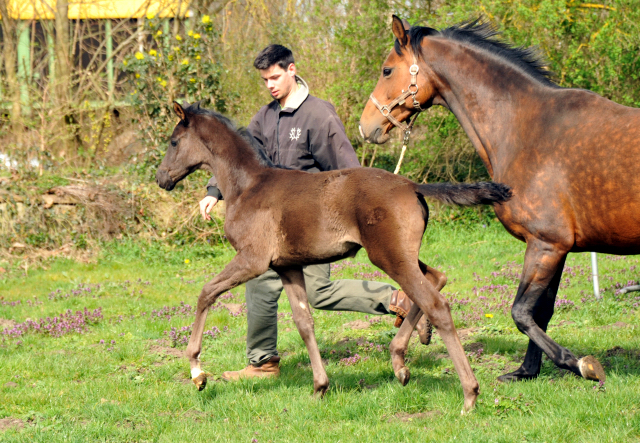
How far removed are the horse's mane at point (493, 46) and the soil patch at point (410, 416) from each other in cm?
241

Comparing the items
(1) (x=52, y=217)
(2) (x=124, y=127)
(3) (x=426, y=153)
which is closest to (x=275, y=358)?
(1) (x=52, y=217)

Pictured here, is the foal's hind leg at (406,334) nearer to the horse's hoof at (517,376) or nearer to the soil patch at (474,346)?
the horse's hoof at (517,376)

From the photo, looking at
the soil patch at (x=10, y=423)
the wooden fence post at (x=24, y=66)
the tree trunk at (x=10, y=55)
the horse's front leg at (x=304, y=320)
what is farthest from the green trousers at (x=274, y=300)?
the tree trunk at (x=10, y=55)

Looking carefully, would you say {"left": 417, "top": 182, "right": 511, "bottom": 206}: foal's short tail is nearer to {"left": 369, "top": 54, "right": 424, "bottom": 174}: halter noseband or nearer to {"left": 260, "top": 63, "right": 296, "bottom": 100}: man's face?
{"left": 369, "top": 54, "right": 424, "bottom": 174}: halter noseband

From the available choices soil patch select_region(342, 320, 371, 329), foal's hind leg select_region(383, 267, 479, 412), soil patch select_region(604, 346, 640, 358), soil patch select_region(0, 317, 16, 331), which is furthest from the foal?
soil patch select_region(0, 317, 16, 331)

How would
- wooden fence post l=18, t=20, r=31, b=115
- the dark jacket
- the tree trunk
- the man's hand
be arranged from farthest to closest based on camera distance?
the tree trunk < wooden fence post l=18, t=20, r=31, b=115 < the dark jacket < the man's hand

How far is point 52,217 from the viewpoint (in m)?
10.7

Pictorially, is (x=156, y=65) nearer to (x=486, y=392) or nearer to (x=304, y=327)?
(x=304, y=327)

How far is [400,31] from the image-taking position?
4828 millimetres

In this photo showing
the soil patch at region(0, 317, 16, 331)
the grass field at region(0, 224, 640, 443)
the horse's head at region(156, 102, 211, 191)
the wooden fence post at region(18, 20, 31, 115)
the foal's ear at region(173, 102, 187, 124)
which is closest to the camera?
the grass field at region(0, 224, 640, 443)

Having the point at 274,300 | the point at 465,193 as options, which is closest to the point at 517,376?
the point at 465,193

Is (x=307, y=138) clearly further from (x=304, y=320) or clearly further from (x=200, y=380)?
(x=200, y=380)

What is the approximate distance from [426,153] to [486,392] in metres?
8.27

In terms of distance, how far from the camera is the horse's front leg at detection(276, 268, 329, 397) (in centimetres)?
460
